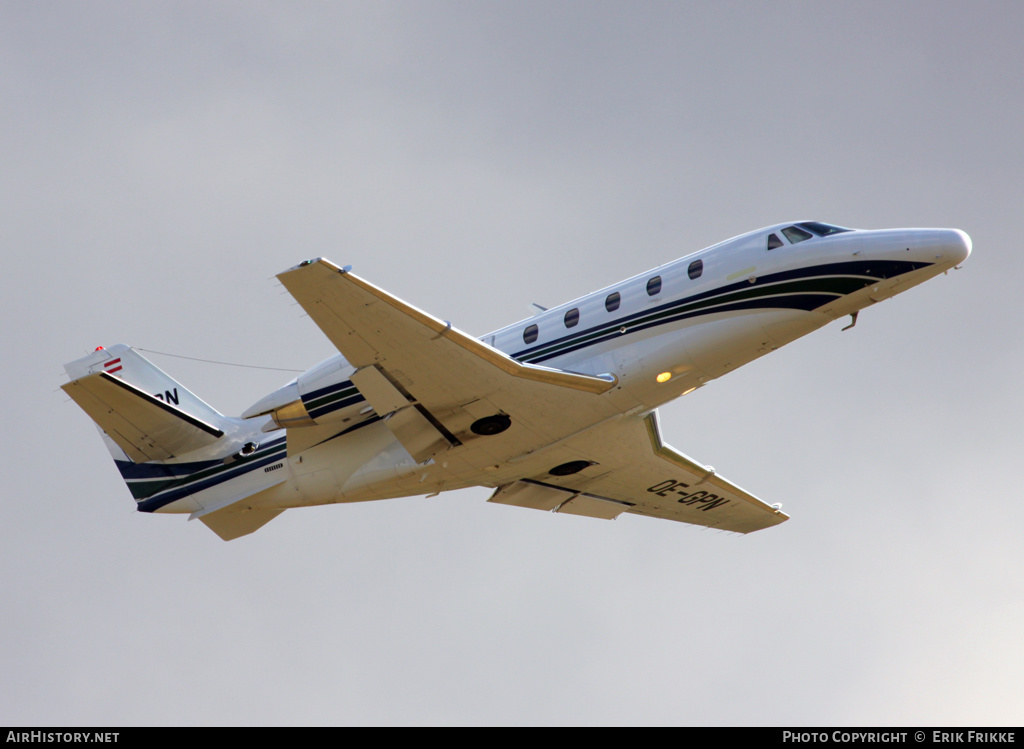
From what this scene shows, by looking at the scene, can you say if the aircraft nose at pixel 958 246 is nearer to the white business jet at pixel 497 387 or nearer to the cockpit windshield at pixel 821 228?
the white business jet at pixel 497 387

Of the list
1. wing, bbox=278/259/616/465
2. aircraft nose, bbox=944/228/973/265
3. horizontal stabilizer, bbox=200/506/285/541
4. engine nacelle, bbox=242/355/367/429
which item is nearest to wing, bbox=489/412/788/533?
wing, bbox=278/259/616/465

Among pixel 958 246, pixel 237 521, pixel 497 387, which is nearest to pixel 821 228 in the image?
pixel 958 246

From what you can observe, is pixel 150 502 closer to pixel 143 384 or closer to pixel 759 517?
pixel 143 384

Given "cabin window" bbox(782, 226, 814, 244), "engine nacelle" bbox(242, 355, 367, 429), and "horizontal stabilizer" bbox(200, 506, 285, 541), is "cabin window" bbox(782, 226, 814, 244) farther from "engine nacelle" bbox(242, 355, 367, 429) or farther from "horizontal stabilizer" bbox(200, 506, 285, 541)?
"horizontal stabilizer" bbox(200, 506, 285, 541)

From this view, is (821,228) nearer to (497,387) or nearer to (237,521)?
(497,387)

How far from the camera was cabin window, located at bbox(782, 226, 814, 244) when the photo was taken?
872 inches

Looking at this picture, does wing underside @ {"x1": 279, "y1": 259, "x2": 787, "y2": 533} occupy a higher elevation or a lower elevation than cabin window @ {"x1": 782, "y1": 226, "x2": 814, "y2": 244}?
lower

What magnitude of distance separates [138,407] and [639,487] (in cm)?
1210

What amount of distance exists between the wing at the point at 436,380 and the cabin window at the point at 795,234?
14.8 ft

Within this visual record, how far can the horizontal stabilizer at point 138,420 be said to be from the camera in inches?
983

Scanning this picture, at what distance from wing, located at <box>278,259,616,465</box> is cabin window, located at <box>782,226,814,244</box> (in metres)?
4.52

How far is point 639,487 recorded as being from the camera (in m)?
27.8

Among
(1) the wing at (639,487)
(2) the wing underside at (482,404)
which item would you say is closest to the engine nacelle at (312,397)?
(2) the wing underside at (482,404)
